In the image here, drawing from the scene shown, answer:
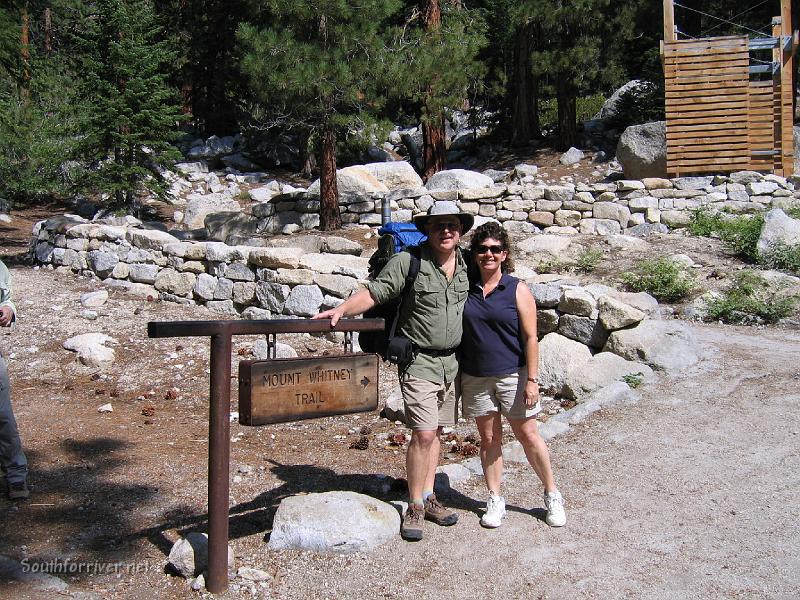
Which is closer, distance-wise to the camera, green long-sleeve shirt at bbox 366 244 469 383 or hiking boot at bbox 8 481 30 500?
green long-sleeve shirt at bbox 366 244 469 383

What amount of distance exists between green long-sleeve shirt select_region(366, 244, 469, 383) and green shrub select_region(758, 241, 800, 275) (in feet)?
23.6

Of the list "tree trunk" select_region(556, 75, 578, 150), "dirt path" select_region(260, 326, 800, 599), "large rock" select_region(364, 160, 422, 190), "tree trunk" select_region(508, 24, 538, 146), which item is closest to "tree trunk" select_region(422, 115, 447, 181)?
"large rock" select_region(364, 160, 422, 190)

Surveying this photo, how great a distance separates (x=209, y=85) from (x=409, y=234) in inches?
789

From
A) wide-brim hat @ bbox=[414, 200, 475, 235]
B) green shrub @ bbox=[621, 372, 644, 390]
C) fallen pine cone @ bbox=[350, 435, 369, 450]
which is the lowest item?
fallen pine cone @ bbox=[350, 435, 369, 450]

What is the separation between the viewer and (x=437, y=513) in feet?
13.4

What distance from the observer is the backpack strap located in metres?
3.88

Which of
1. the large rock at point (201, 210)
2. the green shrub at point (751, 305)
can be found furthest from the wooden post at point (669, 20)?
the large rock at point (201, 210)

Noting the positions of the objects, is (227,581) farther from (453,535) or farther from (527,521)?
(527,521)

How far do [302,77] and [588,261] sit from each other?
194 inches

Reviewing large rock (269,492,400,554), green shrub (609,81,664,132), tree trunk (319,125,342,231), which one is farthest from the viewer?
green shrub (609,81,664,132)

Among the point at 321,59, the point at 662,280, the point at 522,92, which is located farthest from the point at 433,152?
the point at 662,280

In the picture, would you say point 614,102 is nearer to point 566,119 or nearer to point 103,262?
point 566,119

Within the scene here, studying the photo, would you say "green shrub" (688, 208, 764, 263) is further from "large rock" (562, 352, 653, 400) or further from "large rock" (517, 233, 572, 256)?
"large rock" (562, 352, 653, 400)

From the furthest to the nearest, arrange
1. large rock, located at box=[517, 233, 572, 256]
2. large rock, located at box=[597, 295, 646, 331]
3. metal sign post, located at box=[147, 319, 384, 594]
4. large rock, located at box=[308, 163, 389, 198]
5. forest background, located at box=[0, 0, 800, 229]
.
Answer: large rock, located at box=[308, 163, 389, 198]
forest background, located at box=[0, 0, 800, 229]
large rock, located at box=[517, 233, 572, 256]
large rock, located at box=[597, 295, 646, 331]
metal sign post, located at box=[147, 319, 384, 594]
